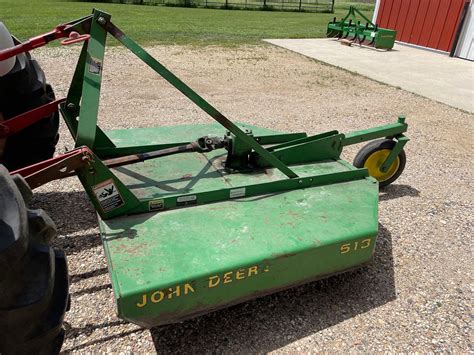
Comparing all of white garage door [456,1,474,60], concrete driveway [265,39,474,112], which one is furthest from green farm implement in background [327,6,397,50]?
white garage door [456,1,474,60]

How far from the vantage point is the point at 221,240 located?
85.3 inches

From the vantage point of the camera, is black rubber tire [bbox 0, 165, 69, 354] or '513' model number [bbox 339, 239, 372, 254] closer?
black rubber tire [bbox 0, 165, 69, 354]

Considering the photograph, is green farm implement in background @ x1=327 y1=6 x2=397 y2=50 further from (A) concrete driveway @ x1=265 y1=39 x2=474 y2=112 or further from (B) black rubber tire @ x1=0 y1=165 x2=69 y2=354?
(B) black rubber tire @ x1=0 y1=165 x2=69 y2=354

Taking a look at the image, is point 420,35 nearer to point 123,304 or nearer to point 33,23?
point 33,23

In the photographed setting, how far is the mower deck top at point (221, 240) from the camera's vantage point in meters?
1.91

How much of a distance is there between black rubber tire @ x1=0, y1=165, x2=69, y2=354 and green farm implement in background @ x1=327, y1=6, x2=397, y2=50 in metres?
11.9

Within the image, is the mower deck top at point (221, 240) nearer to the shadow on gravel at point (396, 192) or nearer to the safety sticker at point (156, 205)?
the safety sticker at point (156, 205)

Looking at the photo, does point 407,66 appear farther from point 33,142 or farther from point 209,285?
point 209,285

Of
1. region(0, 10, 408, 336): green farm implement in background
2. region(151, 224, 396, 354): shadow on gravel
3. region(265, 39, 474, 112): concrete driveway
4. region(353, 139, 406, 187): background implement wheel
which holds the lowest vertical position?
region(265, 39, 474, 112): concrete driveway

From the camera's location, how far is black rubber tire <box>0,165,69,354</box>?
1361 mm

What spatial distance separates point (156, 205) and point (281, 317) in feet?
3.22

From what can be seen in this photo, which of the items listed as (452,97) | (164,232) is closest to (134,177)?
(164,232)

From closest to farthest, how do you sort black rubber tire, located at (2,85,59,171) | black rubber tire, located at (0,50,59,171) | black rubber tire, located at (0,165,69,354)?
black rubber tire, located at (0,165,69,354) → black rubber tire, located at (0,50,59,171) → black rubber tire, located at (2,85,59,171)

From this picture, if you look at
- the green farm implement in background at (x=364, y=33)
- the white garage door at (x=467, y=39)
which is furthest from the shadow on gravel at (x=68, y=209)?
the white garage door at (x=467, y=39)
